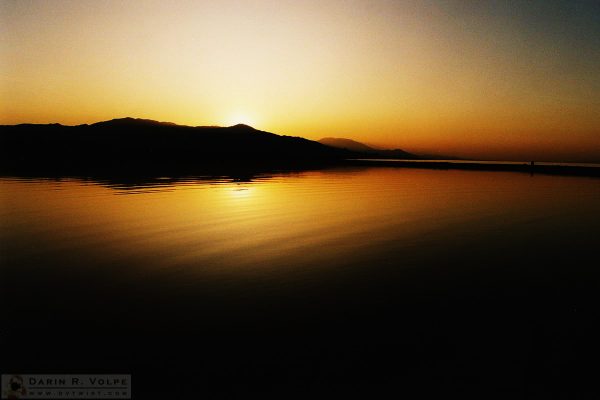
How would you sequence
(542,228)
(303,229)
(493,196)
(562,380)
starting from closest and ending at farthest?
(562,380) < (303,229) < (542,228) < (493,196)

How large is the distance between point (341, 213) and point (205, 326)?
677 inches

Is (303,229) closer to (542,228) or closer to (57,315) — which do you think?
(57,315)

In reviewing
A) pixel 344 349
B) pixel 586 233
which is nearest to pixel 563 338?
pixel 344 349

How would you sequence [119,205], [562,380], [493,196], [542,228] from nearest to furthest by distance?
[562,380], [542,228], [119,205], [493,196]

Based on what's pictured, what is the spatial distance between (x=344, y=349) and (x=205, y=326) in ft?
10.4

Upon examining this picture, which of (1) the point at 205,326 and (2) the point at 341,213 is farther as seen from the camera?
(2) the point at 341,213

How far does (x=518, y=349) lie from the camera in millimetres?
7605

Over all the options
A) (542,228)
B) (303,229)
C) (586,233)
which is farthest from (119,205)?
(586,233)

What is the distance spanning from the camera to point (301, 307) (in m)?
9.48

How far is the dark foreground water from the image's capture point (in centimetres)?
673

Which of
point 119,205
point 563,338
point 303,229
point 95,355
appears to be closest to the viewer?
point 95,355

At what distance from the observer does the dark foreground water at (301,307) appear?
6730 mm

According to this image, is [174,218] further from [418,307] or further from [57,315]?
[418,307]

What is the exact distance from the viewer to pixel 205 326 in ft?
27.5
